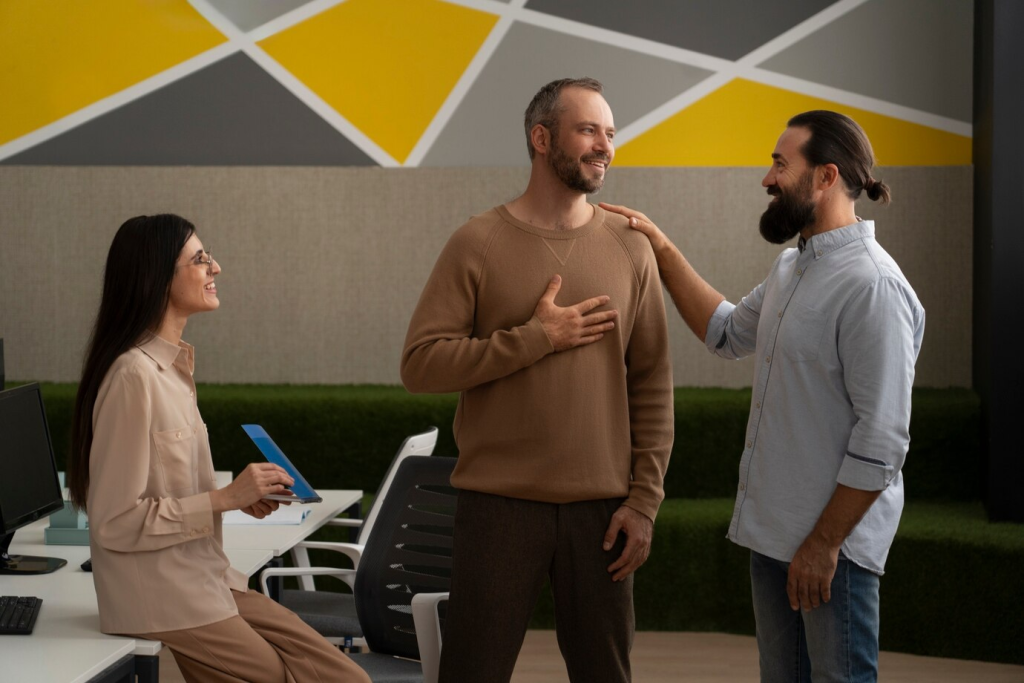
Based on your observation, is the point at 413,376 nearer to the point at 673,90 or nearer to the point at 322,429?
the point at 322,429

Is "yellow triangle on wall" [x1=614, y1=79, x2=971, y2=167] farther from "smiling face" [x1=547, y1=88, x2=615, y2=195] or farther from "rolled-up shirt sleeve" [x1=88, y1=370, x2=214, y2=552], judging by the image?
"rolled-up shirt sleeve" [x1=88, y1=370, x2=214, y2=552]

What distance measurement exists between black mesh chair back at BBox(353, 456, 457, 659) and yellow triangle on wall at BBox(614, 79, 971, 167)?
9.01 ft

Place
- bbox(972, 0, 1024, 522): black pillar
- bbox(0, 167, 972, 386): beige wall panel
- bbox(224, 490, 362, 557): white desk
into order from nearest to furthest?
bbox(224, 490, 362, 557): white desk → bbox(972, 0, 1024, 522): black pillar → bbox(0, 167, 972, 386): beige wall panel

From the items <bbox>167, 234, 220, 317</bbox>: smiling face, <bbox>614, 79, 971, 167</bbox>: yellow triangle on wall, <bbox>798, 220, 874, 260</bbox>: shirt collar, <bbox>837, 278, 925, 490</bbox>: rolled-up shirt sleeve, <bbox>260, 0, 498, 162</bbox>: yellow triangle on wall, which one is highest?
<bbox>260, 0, 498, 162</bbox>: yellow triangle on wall

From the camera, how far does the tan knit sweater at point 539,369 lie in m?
2.16

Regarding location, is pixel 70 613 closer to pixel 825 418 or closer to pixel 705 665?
pixel 825 418

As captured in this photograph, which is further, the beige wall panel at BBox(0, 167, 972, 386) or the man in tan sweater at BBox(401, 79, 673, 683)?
the beige wall panel at BBox(0, 167, 972, 386)

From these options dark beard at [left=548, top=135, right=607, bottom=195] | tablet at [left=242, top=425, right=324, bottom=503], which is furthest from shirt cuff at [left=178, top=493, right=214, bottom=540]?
dark beard at [left=548, top=135, right=607, bottom=195]

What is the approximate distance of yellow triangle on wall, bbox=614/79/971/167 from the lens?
17.0ft

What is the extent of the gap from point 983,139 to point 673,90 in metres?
1.40

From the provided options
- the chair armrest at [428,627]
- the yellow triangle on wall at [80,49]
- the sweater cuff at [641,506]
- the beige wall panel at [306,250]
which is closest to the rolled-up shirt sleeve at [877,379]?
the sweater cuff at [641,506]

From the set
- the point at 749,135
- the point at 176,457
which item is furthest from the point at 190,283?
the point at 749,135

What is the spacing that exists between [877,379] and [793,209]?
411 mm

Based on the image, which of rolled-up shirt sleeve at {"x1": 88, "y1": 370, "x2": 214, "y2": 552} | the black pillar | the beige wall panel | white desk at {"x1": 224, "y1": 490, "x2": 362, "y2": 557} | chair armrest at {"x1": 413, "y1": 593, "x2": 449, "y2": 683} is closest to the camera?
rolled-up shirt sleeve at {"x1": 88, "y1": 370, "x2": 214, "y2": 552}
